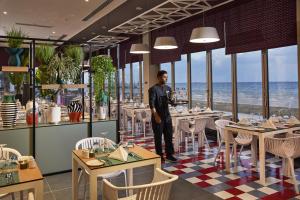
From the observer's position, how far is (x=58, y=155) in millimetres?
4164

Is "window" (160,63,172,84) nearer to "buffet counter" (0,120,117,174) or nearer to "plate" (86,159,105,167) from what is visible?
"buffet counter" (0,120,117,174)

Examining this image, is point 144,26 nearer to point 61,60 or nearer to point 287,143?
point 61,60

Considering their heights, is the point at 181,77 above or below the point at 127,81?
below

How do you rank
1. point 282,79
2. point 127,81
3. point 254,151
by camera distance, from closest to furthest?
1. point 254,151
2. point 282,79
3. point 127,81

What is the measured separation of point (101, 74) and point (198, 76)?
4278 mm

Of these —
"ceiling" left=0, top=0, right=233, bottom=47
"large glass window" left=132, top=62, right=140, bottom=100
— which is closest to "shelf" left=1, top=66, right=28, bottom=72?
"ceiling" left=0, top=0, right=233, bottom=47

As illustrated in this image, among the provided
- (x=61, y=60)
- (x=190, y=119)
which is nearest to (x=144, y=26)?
(x=190, y=119)

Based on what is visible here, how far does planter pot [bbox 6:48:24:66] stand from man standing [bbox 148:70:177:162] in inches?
84.5

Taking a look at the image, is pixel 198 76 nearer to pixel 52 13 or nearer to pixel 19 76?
pixel 52 13

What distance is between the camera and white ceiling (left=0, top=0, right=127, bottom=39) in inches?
256

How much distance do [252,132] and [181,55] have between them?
452 cm

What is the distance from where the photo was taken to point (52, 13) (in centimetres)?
751

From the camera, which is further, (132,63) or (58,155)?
(132,63)

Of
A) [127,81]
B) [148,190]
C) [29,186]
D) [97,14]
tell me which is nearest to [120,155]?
[148,190]
